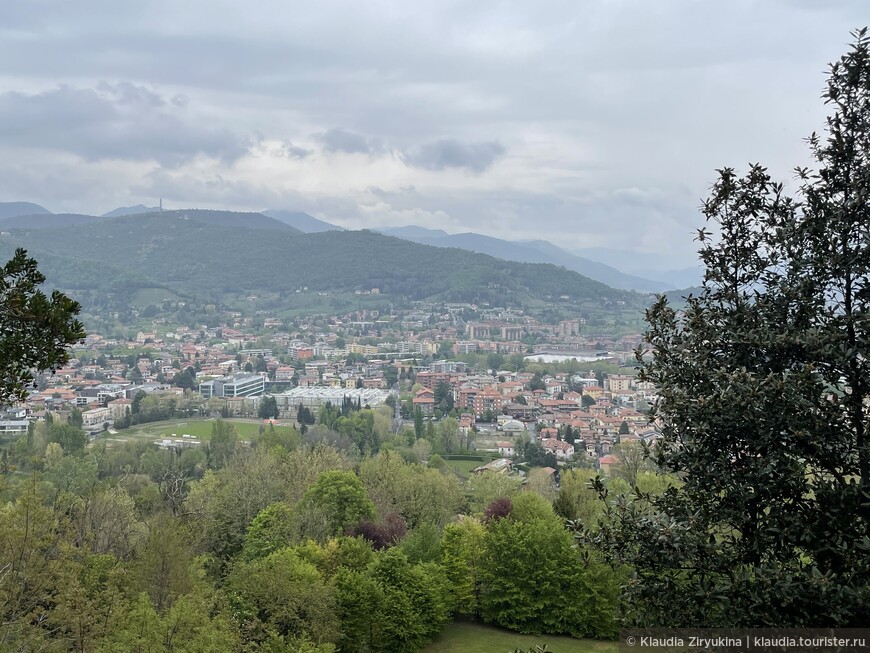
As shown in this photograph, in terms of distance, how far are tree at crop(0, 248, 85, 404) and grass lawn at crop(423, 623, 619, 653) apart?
1599cm

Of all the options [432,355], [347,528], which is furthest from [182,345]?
[347,528]

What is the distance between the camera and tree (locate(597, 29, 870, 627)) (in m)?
3.98

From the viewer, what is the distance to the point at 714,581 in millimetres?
4148

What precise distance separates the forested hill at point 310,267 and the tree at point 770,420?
6107 inches

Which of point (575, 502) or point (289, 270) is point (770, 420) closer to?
point (575, 502)

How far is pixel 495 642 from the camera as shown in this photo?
1972 cm

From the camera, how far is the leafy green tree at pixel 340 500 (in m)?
23.9

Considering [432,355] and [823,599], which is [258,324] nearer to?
[432,355]

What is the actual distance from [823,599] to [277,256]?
197585 mm

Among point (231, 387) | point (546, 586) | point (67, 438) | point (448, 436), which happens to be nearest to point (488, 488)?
point (546, 586)

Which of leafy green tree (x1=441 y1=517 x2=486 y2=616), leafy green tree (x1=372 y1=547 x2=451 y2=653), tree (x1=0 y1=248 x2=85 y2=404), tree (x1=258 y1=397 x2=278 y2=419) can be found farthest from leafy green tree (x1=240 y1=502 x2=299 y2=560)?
tree (x1=258 y1=397 x2=278 y2=419)

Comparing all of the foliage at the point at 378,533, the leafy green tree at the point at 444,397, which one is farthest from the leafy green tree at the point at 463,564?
the leafy green tree at the point at 444,397

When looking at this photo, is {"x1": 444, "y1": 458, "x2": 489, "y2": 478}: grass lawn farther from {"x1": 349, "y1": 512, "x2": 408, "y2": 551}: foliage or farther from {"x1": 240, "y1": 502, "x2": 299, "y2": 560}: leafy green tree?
{"x1": 240, "y1": 502, "x2": 299, "y2": 560}: leafy green tree

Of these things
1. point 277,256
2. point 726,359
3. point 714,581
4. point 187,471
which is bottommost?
point 187,471
